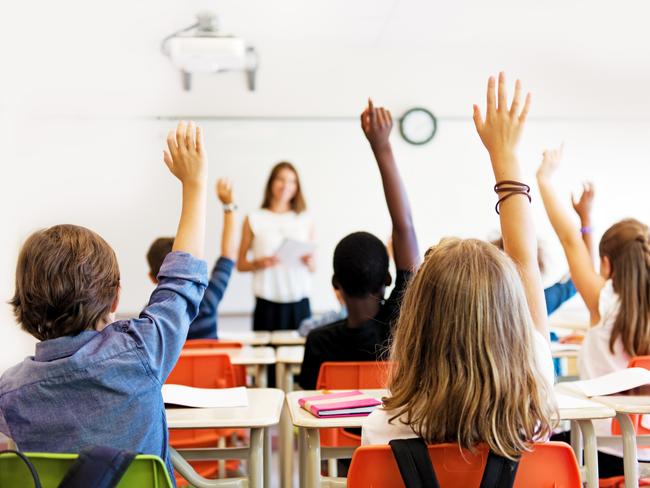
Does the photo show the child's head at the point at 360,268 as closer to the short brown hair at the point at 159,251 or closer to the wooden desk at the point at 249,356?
the wooden desk at the point at 249,356

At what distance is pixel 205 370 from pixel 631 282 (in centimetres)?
144

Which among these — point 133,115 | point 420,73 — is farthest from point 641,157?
point 133,115

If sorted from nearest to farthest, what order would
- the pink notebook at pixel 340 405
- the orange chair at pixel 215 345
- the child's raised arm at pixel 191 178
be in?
the child's raised arm at pixel 191 178
the pink notebook at pixel 340 405
the orange chair at pixel 215 345

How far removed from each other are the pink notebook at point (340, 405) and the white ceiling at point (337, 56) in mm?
3422

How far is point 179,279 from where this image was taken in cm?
144

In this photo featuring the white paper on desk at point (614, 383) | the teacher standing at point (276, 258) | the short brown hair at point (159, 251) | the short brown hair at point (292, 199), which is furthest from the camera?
the short brown hair at point (292, 199)

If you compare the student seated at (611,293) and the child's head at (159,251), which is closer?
the student seated at (611,293)

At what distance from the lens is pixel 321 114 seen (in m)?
5.52

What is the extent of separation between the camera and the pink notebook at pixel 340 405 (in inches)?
64.5

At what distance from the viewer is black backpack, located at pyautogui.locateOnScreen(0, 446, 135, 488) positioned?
107cm

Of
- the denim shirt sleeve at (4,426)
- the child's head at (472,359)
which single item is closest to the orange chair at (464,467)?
the child's head at (472,359)

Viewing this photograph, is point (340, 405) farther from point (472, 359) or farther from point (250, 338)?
point (250, 338)

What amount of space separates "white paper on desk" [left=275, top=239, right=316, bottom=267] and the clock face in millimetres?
1643

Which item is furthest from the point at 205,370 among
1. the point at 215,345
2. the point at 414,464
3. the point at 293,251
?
the point at 293,251
